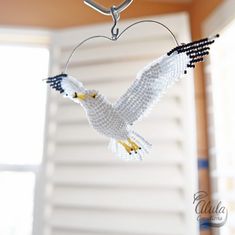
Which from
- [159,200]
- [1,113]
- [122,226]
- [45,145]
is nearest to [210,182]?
[159,200]

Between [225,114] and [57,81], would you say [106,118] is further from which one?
[225,114]

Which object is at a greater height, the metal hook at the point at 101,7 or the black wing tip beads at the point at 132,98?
the metal hook at the point at 101,7

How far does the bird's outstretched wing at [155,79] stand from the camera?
712 mm

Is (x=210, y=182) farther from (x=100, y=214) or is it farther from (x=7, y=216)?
(x=7, y=216)

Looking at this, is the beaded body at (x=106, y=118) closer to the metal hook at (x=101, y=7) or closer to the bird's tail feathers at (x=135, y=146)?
the bird's tail feathers at (x=135, y=146)

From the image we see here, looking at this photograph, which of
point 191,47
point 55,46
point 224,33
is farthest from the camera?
point 55,46

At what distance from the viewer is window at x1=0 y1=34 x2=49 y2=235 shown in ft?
5.49

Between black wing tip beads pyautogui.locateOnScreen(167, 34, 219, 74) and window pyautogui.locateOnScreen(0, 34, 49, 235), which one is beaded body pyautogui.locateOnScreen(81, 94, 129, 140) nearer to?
black wing tip beads pyautogui.locateOnScreen(167, 34, 219, 74)

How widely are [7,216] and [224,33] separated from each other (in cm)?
142

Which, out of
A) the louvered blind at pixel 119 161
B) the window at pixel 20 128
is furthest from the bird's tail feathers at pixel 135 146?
the window at pixel 20 128

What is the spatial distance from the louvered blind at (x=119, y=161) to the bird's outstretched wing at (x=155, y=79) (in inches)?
28.8

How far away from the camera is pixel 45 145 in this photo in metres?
1.60

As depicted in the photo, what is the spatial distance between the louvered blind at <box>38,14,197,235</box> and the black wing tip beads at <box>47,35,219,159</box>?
2.36 ft

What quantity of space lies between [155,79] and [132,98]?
7 cm
